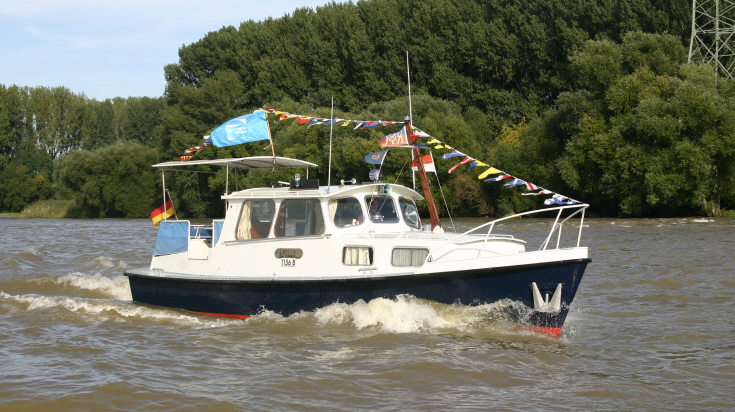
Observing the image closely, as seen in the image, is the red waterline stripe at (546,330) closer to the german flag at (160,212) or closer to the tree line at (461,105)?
the german flag at (160,212)

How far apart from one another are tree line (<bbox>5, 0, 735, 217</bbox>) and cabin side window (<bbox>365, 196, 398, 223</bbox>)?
1307 centimetres

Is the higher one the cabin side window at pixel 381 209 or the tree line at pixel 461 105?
the tree line at pixel 461 105

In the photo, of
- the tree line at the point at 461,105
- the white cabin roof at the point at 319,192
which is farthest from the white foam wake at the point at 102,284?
the tree line at the point at 461,105

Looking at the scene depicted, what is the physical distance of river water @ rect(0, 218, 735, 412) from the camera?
25.8 feet

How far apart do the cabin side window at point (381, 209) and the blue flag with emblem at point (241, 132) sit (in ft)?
7.55

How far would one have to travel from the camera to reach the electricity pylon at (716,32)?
3628 cm

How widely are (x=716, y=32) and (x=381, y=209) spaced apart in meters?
31.7

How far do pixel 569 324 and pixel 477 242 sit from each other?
2.26 m

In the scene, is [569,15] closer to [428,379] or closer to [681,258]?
[681,258]

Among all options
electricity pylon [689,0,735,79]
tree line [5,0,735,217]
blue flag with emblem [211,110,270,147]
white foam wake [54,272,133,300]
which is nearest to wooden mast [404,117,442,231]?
blue flag with emblem [211,110,270,147]

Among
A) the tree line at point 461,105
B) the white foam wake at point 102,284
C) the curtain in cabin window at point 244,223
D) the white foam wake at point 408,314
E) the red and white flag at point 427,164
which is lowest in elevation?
the white foam wake at point 102,284

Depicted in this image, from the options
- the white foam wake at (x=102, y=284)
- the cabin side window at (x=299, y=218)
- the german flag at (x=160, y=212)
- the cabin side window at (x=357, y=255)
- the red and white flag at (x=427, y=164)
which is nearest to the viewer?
the cabin side window at (x=357, y=255)

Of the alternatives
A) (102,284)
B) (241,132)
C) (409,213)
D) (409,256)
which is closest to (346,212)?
(409,213)

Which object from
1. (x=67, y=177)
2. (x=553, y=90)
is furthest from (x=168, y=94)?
(x=553, y=90)
